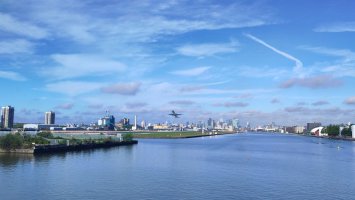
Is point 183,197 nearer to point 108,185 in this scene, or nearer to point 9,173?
point 108,185

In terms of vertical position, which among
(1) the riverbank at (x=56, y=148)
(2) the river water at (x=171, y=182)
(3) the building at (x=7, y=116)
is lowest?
(2) the river water at (x=171, y=182)

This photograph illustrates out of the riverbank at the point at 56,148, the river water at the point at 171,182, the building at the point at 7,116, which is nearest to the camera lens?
the river water at the point at 171,182

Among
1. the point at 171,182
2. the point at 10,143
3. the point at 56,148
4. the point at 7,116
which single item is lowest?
the point at 171,182

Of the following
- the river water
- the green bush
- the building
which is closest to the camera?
the river water

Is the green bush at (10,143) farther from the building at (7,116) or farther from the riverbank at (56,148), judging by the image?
the building at (7,116)

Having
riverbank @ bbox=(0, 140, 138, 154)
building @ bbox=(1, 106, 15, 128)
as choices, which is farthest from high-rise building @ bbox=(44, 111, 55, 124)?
riverbank @ bbox=(0, 140, 138, 154)

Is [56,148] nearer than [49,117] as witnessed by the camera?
Yes

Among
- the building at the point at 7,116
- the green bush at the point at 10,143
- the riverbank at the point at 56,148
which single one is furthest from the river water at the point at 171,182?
the building at the point at 7,116

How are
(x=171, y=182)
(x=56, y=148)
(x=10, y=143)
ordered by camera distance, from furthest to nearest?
(x=56, y=148) → (x=10, y=143) → (x=171, y=182)

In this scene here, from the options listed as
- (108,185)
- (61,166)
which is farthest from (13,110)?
(108,185)

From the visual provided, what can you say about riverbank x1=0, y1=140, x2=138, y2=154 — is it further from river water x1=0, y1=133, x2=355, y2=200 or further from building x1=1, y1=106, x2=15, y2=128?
building x1=1, y1=106, x2=15, y2=128

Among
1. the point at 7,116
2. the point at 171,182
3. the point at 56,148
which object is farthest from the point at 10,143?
the point at 7,116

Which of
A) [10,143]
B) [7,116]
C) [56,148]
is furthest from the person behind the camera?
[7,116]

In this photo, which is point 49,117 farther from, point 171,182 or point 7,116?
point 171,182
